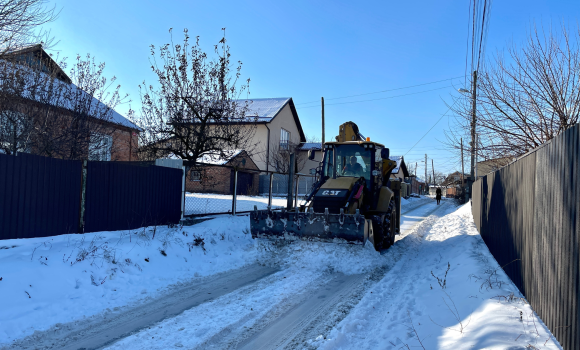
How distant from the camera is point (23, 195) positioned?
7.50 m

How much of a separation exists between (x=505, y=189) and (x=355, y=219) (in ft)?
9.23

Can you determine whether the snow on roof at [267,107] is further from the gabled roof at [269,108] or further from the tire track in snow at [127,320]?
the tire track in snow at [127,320]

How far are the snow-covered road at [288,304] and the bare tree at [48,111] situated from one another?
457 cm

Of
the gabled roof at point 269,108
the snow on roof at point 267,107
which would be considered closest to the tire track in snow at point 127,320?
the gabled roof at point 269,108

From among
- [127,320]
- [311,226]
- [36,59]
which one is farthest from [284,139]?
[127,320]

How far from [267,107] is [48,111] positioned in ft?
83.3

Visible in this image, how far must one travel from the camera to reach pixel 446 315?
4551 mm

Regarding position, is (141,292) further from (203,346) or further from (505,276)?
(505,276)

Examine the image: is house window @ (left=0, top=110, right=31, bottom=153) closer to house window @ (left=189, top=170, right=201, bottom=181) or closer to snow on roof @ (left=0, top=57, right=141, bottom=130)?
snow on roof @ (left=0, top=57, right=141, bottom=130)

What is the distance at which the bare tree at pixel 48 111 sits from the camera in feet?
31.5

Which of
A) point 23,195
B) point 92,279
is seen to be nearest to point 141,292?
point 92,279

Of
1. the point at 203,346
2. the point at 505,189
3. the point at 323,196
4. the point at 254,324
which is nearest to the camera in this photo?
the point at 203,346

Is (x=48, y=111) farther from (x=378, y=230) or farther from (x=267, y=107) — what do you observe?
(x=267, y=107)

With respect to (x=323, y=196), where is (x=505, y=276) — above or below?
below
